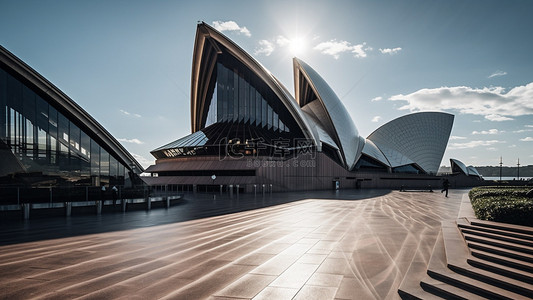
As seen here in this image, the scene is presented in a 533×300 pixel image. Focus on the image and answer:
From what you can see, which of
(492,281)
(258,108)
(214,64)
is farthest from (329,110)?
(492,281)

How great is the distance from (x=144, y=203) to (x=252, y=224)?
8.58 metres

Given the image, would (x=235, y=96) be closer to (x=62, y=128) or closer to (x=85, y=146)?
(x=85, y=146)

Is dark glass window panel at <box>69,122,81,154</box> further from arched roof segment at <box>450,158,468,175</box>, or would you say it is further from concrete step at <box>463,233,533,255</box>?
arched roof segment at <box>450,158,468,175</box>

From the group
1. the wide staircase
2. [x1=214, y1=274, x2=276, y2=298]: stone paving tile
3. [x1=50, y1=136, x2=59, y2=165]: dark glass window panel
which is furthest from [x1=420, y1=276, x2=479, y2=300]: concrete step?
[x1=50, y1=136, x2=59, y2=165]: dark glass window panel

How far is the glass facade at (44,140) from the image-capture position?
13.7m

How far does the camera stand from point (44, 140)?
1450cm

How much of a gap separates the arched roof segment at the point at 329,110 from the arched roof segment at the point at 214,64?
5.11 meters

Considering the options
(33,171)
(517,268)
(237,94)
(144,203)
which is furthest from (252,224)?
(237,94)

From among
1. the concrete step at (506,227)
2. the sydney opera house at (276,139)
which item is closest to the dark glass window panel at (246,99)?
the sydney opera house at (276,139)

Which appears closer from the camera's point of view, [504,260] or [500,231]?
[504,260]

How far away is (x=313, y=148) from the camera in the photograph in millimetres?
36344

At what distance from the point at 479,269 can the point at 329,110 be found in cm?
3658

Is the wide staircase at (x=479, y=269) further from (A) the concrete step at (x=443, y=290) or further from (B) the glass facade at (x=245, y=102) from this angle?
(B) the glass facade at (x=245, y=102)

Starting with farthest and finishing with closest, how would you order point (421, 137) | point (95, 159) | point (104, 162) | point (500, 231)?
point (421, 137)
point (104, 162)
point (95, 159)
point (500, 231)
